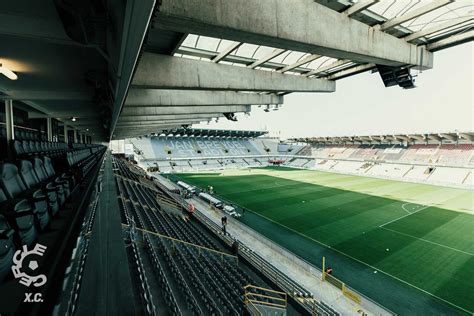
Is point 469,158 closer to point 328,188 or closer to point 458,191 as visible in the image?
point 458,191

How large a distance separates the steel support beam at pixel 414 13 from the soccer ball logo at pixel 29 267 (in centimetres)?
750

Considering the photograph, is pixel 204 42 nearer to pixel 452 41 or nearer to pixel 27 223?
pixel 27 223

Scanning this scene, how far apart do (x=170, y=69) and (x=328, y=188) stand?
95.4 feet

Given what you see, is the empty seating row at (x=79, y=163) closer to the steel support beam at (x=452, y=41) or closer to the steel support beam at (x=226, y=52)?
the steel support beam at (x=226, y=52)

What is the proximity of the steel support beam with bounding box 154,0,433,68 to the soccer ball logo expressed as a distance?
3.08 meters

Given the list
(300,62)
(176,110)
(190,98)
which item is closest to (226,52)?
(300,62)

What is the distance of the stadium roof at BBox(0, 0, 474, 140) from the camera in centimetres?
333

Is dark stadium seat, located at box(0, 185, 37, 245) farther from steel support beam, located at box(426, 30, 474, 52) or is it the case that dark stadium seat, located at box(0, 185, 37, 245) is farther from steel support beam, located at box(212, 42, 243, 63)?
steel support beam, located at box(426, 30, 474, 52)

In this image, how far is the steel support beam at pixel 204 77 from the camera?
6.15 m

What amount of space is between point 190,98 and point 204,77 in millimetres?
3690

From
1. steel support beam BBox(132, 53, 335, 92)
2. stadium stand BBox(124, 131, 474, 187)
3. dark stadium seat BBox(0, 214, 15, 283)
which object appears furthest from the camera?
stadium stand BBox(124, 131, 474, 187)

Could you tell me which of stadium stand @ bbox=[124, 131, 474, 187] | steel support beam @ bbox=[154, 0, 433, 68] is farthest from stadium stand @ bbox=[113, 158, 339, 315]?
stadium stand @ bbox=[124, 131, 474, 187]

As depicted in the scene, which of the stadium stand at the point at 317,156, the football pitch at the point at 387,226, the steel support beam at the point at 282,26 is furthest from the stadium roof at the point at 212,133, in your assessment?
the steel support beam at the point at 282,26

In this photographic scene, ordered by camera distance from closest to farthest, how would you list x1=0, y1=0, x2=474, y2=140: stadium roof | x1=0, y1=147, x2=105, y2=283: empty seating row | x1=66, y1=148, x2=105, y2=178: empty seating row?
1. x1=0, y1=147, x2=105, y2=283: empty seating row
2. x1=0, y1=0, x2=474, y2=140: stadium roof
3. x1=66, y1=148, x2=105, y2=178: empty seating row
